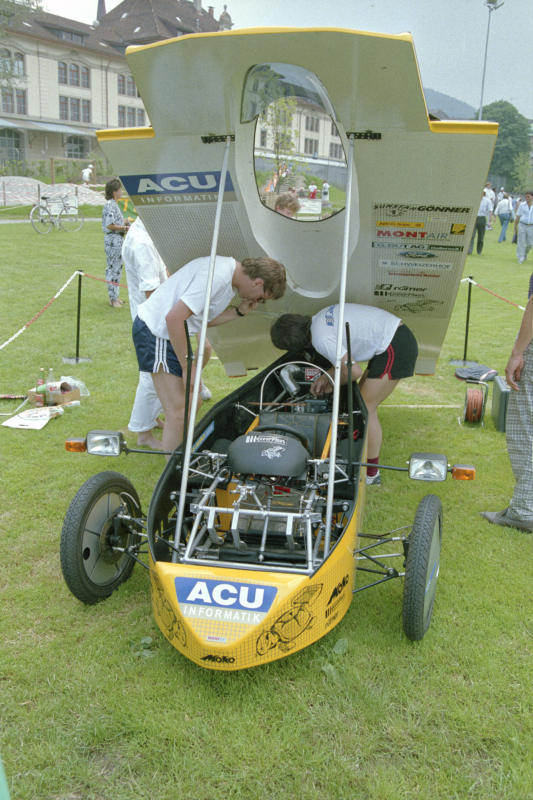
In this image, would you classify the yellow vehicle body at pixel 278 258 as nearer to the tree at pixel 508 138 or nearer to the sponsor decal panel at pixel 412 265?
the sponsor decal panel at pixel 412 265

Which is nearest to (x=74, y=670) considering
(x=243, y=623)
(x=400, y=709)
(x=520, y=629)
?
(x=243, y=623)

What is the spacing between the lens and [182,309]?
4.10 metres

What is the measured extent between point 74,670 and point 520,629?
226cm

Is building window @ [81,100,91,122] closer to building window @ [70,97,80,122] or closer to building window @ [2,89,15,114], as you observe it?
building window @ [70,97,80,122]

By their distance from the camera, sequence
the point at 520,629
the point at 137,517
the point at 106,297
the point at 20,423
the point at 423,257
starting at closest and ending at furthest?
the point at 520,629 < the point at 137,517 < the point at 423,257 < the point at 20,423 < the point at 106,297

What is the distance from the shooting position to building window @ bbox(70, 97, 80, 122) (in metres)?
54.0

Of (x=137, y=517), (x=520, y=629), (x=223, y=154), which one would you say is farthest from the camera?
(x=223, y=154)

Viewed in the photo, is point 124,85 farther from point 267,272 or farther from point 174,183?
point 267,272

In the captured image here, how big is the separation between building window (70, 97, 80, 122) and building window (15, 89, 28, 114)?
3883 millimetres

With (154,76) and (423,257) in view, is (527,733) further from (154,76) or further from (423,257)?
(154,76)

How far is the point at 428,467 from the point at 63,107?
192 feet

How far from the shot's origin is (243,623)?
2691 mm

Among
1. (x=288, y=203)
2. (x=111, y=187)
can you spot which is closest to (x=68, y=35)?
(x=111, y=187)

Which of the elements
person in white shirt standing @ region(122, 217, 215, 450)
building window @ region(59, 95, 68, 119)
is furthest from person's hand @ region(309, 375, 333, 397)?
building window @ region(59, 95, 68, 119)
